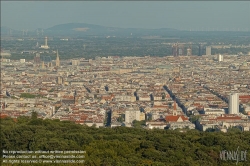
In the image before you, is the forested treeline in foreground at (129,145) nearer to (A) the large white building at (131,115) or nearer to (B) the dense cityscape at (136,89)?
(B) the dense cityscape at (136,89)

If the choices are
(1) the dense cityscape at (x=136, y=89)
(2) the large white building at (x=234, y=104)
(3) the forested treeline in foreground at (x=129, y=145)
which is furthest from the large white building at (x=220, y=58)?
(3) the forested treeline in foreground at (x=129, y=145)

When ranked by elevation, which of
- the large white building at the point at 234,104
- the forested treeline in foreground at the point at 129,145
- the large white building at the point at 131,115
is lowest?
the large white building at the point at 131,115

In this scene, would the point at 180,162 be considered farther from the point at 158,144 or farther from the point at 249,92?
the point at 249,92

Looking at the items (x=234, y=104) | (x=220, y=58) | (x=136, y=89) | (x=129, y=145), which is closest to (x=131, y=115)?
(x=234, y=104)

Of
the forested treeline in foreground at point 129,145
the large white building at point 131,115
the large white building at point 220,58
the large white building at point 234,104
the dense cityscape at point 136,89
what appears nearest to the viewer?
the forested treeline in foreground at point 129,145

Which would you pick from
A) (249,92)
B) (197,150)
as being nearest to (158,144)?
(197,150)

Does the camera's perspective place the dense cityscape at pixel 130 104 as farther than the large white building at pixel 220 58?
No

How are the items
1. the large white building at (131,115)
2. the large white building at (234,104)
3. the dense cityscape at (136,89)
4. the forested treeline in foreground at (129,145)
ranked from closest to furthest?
the forested treeline in foreground at (129,145) → the dense cityscape at (136,89) → the large white building at (131,115) → the large white building at (234,104)
